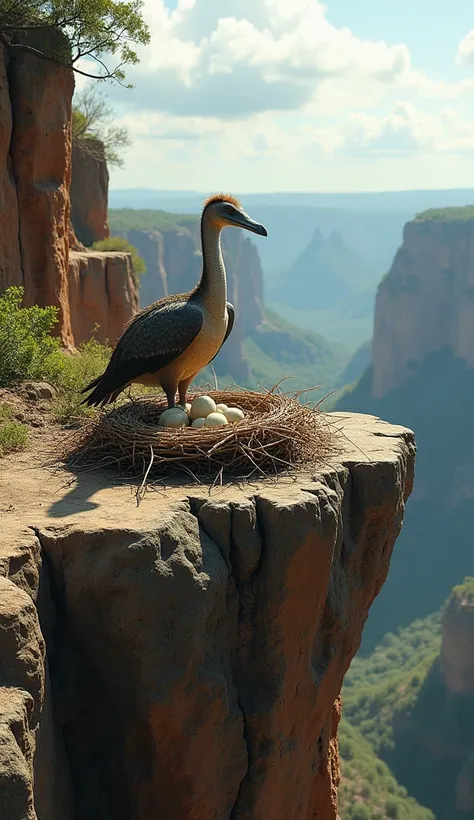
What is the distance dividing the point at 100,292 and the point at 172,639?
15.7 metres

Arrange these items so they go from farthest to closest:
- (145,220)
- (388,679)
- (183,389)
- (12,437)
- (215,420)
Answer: (145,220) < (388,679) < (183,389) < (12,437) < (215,420)

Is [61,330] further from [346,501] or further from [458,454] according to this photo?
[458,454]

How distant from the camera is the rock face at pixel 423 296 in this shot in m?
89.1

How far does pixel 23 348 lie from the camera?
9273mm

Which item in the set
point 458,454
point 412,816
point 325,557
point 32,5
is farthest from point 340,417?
point 458,454

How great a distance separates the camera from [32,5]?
1234cm

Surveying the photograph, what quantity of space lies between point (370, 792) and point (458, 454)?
43982 mm

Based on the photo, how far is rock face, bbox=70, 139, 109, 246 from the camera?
24.2m

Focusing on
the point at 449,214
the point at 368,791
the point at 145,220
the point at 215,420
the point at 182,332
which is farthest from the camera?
the point at 145,220

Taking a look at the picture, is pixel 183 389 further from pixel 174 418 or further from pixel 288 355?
pixel 288 355

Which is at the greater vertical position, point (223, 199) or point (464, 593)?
point (223, 199)

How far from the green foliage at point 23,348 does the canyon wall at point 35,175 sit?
281cm

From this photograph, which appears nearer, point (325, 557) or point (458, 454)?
point (325, 557)

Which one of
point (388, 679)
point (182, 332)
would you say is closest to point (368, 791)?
point (388, 679)
